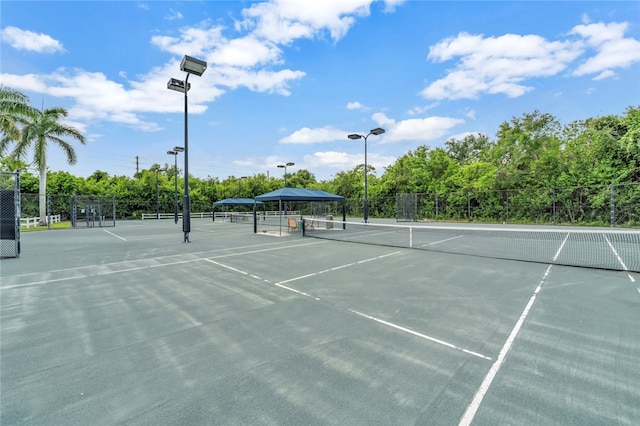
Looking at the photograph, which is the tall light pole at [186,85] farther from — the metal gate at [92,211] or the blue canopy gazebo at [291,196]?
the metal gate at [92,211]

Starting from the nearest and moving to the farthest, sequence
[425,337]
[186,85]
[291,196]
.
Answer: [425,337], [186,85], [291,196]

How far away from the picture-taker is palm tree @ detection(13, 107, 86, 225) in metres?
20.9

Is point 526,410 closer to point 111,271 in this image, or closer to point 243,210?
point 111,271

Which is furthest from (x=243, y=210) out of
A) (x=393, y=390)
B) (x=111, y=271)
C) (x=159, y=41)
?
(x=393, y=390)

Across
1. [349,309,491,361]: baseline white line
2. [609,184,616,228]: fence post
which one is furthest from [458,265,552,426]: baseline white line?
[609,184,616,228]: fence post

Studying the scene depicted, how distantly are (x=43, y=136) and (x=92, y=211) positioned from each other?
6427mm

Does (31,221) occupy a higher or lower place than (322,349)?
higher

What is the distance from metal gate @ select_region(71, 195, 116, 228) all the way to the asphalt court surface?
65.0 feet

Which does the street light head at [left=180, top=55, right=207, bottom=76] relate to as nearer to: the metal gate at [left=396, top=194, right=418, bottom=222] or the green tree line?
the green tree line

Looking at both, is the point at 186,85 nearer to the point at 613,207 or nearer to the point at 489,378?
the point at 489,378

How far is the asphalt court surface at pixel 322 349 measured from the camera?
2.22 meters

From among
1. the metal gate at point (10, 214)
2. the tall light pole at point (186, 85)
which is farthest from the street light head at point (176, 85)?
the metal gate at point (10, 214)

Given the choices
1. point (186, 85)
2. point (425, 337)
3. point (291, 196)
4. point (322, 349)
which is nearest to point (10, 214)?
point (186, 85)

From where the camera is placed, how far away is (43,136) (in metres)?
21.5
